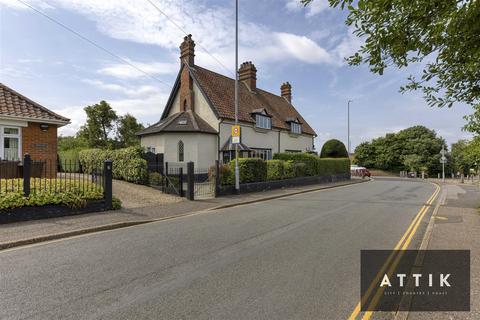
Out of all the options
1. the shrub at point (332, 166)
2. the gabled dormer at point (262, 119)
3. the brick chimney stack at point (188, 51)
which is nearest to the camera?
the brick chimney stack at point (188, 51)

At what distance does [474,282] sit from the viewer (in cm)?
413

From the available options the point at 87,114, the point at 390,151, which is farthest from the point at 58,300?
the point at 390,151

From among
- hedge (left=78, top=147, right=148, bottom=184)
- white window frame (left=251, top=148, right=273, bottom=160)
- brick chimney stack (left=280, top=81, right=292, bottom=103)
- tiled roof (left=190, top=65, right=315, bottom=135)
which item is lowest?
hedge (left=78, top=147, right=148, bottom=184)

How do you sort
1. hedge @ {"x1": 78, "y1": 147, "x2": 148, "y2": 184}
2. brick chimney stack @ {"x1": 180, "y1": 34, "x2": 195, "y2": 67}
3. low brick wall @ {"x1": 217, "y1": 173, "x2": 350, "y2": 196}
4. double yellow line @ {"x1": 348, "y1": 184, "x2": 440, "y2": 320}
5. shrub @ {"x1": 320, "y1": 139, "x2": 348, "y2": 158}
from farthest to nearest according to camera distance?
shrub @ {"x1": 320, "y1": 139, "x2": 348, "y2": 158} → brick chimney stack @ {"x1": 180, "y1": 34, "x2": 195, "y2": 67} → hedge @ {"x1": 78, "y1": 147, "x2": 148, "y2": 184} → low brick wall @ {"x1": 217, "y1": 173, "x2": 350, "y2": 196} → double yellow line @ {"x1": 348, "y1": 184, "x2": 440, "y2": 320}

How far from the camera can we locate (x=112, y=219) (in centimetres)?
870

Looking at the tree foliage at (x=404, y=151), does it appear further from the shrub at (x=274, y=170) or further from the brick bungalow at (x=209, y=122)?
the shrub at (x=274, y=170)

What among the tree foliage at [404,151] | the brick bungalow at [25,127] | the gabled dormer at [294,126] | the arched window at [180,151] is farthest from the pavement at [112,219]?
the tree foliage at [404,151]

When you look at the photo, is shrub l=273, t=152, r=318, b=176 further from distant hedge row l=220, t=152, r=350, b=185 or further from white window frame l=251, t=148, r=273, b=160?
white window frame l=251, t=148, r=273, b=160

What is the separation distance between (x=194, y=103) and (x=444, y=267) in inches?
892

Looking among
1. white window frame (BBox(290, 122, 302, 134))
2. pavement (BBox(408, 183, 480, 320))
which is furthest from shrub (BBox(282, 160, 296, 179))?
white window frame (BBox(290, 122, 302, 134))

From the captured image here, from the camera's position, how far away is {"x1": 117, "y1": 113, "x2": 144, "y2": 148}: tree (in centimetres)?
3506

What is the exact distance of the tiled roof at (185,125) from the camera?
22078 mm

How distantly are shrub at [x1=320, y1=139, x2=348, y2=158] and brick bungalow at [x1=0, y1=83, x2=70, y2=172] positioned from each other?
91.9 ft

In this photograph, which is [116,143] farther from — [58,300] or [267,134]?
[58,300]
